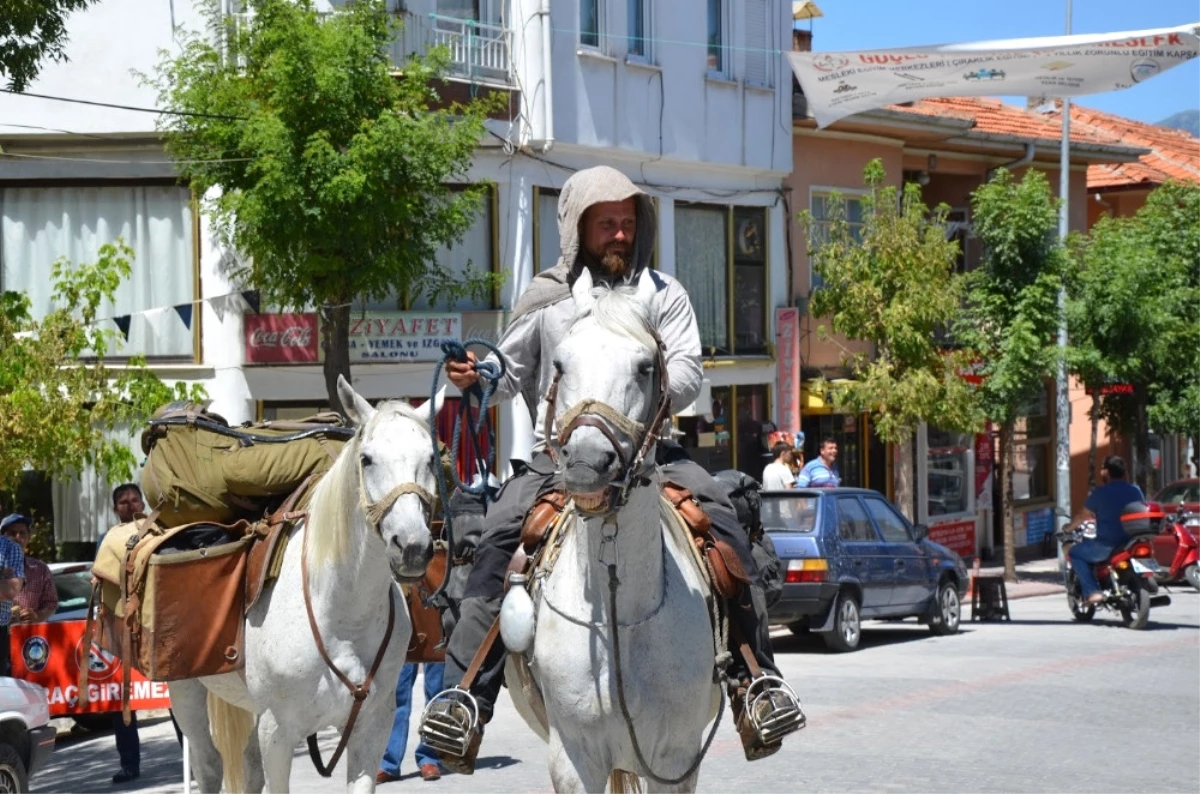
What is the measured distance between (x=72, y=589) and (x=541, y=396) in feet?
31.2

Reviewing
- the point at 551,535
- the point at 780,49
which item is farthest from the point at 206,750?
the point at 780,49

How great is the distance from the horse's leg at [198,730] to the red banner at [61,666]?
3.86 meters

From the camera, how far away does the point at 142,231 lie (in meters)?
22.1

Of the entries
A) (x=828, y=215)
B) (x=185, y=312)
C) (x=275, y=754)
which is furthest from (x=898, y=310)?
(x=275, y=754)

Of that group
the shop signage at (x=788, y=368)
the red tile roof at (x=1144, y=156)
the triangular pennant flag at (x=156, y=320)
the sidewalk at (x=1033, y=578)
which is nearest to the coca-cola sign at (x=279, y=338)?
the triangular pennant flag at (x=156, y=320)

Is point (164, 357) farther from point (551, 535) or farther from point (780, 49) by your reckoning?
point (551, 535)

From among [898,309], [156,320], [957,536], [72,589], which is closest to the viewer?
[72,589]

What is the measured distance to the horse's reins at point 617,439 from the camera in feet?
16.8

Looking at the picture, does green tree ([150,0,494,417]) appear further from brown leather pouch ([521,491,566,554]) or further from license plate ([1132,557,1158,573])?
brown leather pouch ([521,491,566,554])

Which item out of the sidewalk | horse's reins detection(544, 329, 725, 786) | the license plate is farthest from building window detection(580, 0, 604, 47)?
horse's reins detection(544, 329, 725, 786)

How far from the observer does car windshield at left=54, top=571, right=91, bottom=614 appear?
14547mm

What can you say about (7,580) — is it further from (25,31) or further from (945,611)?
(945,611)

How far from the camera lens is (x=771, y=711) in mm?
6309

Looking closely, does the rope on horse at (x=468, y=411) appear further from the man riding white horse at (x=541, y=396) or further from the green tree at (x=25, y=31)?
the green tree at (x=25, y=31)
